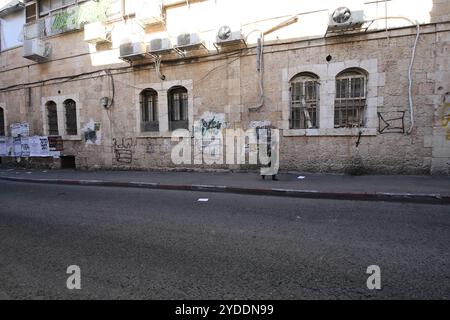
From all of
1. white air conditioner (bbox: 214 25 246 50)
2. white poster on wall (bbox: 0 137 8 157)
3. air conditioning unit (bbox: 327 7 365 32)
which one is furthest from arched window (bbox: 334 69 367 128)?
white poster on wall (bbox: 0 137 8 157)

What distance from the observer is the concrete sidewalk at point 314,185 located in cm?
561

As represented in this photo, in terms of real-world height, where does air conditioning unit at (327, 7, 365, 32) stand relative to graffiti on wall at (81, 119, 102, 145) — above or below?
above

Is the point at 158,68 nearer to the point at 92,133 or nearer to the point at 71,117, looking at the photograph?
the point at 92,133

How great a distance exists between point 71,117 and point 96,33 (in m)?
4.30

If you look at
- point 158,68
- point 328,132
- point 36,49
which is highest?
point 36,49

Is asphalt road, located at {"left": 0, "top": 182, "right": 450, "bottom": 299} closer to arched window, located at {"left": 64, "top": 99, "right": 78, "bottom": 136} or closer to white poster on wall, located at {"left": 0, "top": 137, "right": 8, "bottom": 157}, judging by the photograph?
arched window, located at {"left": 64, "top": 99, "right": 78, "bottom": 136}

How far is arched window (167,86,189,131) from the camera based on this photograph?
10287 millimetres

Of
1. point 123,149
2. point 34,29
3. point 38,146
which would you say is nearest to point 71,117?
point 38,146

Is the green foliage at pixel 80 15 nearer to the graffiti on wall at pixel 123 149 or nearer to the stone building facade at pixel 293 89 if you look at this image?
the stone building facade at pixel 293 89

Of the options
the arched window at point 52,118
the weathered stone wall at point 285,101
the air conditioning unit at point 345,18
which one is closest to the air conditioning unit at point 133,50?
the weathered stone wall at point 285,101

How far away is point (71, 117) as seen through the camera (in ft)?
40.8

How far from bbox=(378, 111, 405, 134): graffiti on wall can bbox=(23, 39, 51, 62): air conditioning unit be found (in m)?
14.6
